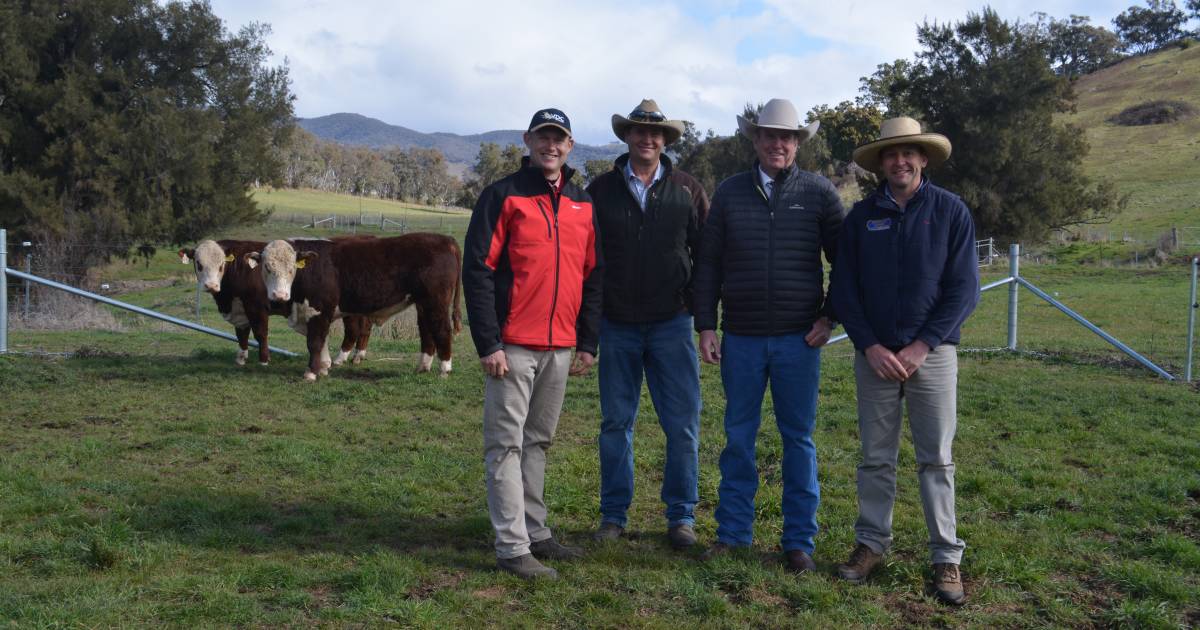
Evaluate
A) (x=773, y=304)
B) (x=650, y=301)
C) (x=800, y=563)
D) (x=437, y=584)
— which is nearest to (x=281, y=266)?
(x=650, y=301)

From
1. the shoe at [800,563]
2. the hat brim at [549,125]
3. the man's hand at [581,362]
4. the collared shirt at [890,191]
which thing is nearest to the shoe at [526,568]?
the man's hand at [581,362]

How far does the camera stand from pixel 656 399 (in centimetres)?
555

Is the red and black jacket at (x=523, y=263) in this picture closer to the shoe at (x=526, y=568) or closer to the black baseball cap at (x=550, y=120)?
the black baseball cap at (x=550, y=120)

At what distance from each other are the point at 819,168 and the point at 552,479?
5503 cm

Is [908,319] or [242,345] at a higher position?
[908,319]

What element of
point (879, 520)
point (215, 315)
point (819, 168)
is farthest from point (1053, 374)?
point (819, 168)

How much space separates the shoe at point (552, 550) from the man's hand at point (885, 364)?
196 cm

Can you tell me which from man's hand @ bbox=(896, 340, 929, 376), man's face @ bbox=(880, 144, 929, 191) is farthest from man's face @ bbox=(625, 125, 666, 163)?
man's hand @ bbox=(896, 340, 929, 376)

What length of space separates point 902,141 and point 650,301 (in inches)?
64.6

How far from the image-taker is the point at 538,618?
438cm

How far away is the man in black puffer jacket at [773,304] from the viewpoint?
5.02 metres

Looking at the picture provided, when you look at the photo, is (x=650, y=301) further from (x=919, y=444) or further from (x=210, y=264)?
(x=210, y=264)

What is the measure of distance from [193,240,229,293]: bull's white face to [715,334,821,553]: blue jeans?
860 centimetres

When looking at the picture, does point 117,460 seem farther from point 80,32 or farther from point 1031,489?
point 80,32
